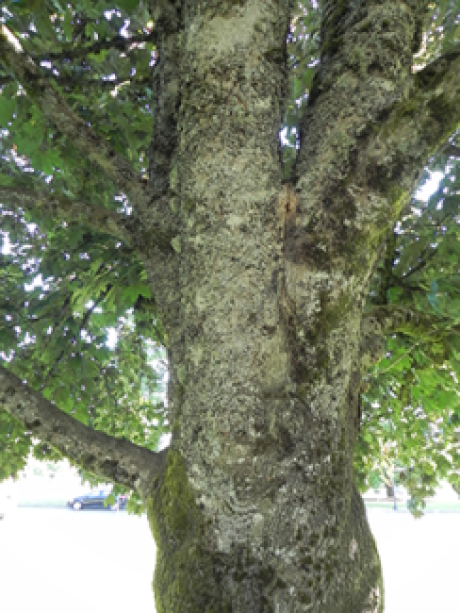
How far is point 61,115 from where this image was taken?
5.29 feet

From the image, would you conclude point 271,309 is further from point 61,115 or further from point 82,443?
point 61,115

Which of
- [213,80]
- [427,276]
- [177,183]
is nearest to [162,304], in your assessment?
[177,183]

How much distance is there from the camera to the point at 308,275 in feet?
4.20

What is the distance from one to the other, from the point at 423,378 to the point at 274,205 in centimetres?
141

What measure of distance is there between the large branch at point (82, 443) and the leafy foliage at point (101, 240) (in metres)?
0.64

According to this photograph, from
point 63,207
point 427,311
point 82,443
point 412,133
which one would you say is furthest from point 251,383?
point 427,311

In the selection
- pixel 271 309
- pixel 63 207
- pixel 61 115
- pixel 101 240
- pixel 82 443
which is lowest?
pixel 82 443

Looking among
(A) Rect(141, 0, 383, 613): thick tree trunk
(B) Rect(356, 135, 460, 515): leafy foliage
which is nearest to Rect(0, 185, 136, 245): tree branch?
(A) Rect(141, 0, 383, 613): thick tree trunk

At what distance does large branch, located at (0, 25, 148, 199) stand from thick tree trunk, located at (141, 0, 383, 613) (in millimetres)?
365

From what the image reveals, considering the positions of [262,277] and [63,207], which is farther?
[63,207]

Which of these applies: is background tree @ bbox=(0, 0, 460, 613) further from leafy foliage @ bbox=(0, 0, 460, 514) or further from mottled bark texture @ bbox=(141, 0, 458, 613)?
leafy foliage @ bbox=(0, 0, 460, 514)

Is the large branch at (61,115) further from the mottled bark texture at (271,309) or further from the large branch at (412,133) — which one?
the large branch at (412,133)

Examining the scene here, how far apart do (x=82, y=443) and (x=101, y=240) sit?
5.30 feet

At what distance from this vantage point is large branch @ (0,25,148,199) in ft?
5.19
